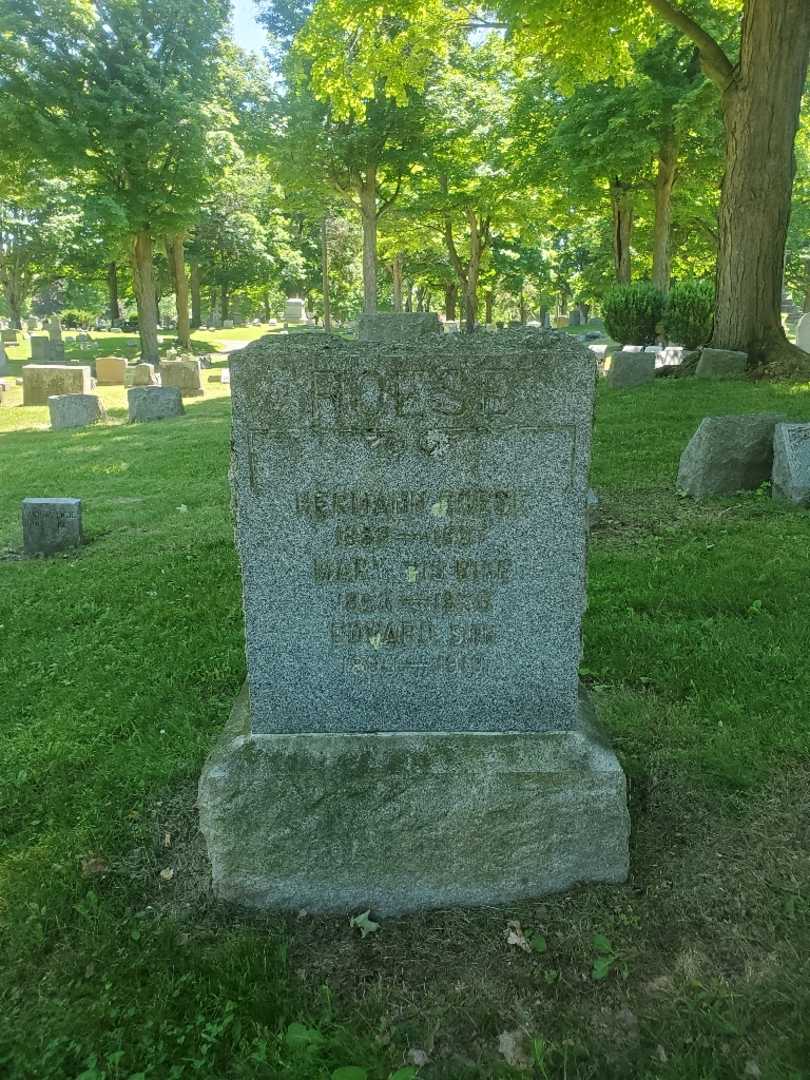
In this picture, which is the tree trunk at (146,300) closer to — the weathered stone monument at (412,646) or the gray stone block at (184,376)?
the gray stone block at (184,376)

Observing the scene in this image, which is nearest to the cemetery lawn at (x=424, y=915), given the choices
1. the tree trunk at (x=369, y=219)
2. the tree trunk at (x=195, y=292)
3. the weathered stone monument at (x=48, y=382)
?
the weathered stone monument at (x=48, y=382)

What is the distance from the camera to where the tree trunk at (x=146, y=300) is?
25.5m

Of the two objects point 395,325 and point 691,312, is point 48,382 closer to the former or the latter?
point 395,325

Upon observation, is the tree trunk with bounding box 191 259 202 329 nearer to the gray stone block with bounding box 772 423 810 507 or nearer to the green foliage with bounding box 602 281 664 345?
the green foliage with bounding box 602 281 664 345

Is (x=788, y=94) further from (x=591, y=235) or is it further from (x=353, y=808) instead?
(x=591, y=235)

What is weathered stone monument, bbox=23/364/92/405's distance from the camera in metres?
17.8

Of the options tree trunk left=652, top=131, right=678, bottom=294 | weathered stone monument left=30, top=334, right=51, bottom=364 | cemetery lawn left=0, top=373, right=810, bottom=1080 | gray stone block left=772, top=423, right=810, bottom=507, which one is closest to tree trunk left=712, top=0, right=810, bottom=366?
gray stone block left=772, top=423, right=810, bottom=507

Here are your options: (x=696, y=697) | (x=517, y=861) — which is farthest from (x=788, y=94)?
(x=517, y=861)

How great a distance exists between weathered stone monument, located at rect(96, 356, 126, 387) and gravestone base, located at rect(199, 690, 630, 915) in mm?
20970

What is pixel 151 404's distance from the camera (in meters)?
15.2

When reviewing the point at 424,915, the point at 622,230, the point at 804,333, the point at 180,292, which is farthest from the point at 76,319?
the point at 424,915

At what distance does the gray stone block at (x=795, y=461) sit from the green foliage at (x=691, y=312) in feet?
36.8

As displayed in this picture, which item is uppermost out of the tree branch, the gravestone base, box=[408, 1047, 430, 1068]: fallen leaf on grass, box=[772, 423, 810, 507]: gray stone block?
the tree branch

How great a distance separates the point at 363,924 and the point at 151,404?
13960 mm
